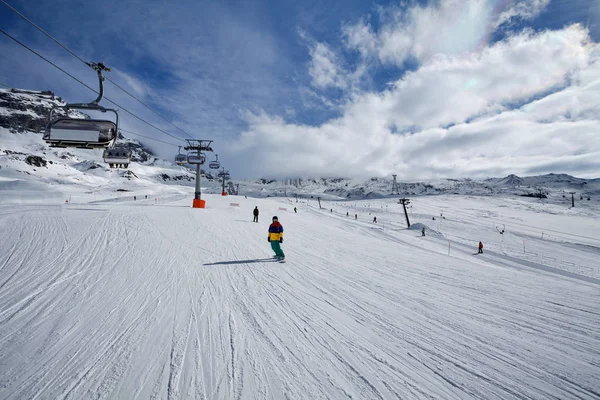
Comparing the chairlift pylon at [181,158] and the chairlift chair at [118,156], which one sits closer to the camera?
the chairlift chair at [118,156]

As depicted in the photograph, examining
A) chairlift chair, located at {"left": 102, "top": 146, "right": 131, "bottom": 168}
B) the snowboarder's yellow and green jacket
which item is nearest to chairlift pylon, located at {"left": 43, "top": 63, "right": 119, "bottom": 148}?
chairlift chair, located at {"left": 102, "top": 146, "right": 131, "bottom": 168}

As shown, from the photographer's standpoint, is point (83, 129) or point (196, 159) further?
point (196, 159)

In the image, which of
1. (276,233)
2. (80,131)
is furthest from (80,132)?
(276,233)

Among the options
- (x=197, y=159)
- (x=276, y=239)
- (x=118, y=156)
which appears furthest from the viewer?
(x=197, y=159)

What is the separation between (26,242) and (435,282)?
572 inches

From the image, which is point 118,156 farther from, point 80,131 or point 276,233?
point 276,233

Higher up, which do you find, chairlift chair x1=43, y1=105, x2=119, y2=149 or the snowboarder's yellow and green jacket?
chairlift chair x1=43, y1=105, x2=119, y2=149

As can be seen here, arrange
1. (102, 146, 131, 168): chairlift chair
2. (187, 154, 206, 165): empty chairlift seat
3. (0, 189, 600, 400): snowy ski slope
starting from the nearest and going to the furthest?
(0, 189, 600, 400): snowy ski slope, (102, 146, 131, 168): chairlift chair, (187, 154, 206, 165): empty chairlift seat

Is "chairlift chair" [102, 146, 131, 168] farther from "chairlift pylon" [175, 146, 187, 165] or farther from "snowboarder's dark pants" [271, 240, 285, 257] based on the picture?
"chairlift pylon" [175, 146, 187, 165]

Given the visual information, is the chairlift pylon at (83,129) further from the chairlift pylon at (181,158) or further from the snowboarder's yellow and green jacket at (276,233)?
the chairlift pylon at (181,158)

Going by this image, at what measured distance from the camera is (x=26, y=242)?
9.24 m

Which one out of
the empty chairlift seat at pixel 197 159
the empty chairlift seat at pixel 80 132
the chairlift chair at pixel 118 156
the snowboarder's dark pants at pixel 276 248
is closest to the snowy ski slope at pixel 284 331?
the snowboarder's dark pants at pixel 276 248

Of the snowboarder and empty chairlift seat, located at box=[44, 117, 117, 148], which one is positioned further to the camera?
empty chairlift seat, located at box=[44, 117, 117, 148]

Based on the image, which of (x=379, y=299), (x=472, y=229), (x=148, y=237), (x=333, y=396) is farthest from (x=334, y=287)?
(x=472, y=229)
